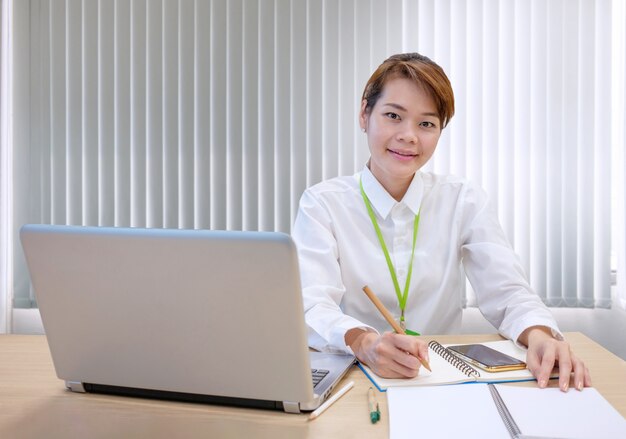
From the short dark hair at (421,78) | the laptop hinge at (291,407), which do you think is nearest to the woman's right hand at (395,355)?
the laptop hinge at (291,407)

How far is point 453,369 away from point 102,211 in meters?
2.36

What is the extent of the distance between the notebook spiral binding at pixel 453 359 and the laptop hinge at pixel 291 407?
0.35 meters

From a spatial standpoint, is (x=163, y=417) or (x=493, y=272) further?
(x=493, y=272)

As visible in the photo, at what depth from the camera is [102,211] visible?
9.86ft

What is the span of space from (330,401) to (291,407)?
85 millimetres

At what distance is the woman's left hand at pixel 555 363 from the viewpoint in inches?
40.6

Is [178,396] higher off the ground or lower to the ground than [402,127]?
lower

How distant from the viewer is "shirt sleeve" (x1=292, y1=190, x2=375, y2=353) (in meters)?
1.27

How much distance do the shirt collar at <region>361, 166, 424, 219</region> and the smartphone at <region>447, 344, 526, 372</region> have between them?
613 millimetres

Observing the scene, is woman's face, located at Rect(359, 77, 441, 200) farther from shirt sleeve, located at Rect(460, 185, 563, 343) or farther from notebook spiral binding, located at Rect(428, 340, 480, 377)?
notebook spiral binding, located at Rect(428, 340, 480, 377)

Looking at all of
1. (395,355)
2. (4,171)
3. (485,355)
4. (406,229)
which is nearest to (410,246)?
(406,229)

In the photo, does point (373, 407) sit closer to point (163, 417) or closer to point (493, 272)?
point (163, 417)

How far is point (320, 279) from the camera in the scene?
1561 millimetres

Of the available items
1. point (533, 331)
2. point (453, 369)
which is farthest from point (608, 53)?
point (453, 369)
